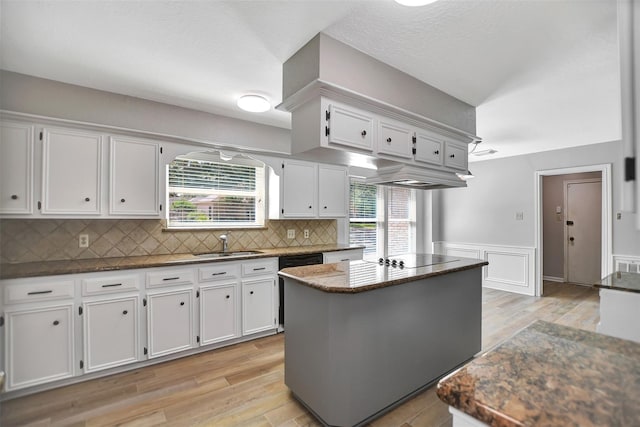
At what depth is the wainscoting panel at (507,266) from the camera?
5.11m

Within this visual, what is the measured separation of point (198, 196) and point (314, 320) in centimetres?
229

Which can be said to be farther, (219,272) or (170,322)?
(219,272)

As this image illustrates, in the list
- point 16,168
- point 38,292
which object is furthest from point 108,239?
point 16,168

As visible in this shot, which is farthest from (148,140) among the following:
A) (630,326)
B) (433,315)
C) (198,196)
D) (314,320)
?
(630,326)

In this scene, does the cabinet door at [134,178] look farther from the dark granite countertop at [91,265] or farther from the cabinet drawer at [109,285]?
the cabinet drawer at [109,285]

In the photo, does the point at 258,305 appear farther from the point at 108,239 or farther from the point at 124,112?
the point at 124,112

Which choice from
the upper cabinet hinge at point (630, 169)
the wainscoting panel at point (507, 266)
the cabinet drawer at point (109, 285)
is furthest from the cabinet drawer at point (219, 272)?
the wainscoting panel at point (507, 266)

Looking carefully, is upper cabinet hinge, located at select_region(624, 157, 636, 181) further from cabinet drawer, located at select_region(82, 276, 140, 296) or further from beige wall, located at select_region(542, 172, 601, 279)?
beige wall, located at select_region(542, 172, 601, 279)

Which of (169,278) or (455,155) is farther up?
(455,155)

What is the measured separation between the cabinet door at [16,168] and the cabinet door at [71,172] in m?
0.09

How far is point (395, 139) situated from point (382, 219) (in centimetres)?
282

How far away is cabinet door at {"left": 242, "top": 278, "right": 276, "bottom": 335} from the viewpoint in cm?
319

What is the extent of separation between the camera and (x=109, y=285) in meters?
2.49

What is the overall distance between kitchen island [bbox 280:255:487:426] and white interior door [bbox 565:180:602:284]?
16.7 ft
